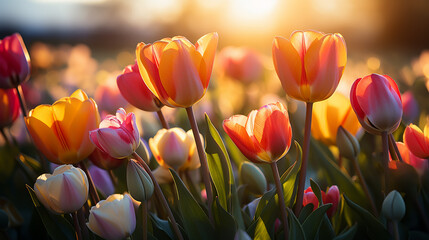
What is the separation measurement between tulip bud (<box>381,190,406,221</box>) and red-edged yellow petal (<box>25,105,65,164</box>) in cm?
48

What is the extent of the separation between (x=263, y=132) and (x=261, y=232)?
5.5 inches

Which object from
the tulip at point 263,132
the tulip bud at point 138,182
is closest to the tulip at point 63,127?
the tulip bud at point 138,182

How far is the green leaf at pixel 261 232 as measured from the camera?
2.01 ft

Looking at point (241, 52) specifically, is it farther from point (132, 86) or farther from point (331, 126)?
point (132, 86)

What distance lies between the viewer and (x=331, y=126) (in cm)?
83

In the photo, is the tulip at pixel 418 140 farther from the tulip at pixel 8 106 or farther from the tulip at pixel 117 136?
the tulip at pixel 8 106

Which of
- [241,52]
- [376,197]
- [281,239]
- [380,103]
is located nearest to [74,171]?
[281,239]

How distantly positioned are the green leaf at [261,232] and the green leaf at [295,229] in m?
0.04

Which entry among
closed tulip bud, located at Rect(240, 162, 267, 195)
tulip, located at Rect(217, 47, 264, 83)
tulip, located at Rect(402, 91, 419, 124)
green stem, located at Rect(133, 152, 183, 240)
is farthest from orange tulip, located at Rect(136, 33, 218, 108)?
tulip, located at Rect(217, 47, 264, 83)

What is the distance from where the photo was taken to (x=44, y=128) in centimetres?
65

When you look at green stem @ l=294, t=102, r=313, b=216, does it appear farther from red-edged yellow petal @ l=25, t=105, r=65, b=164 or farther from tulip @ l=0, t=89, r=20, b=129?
tulip @ l=0, t=89, r=20, b=129

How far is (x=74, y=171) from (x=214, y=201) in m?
0.20

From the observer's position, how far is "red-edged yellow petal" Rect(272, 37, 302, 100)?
2.01 ft

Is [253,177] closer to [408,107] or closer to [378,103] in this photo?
[378,103]
